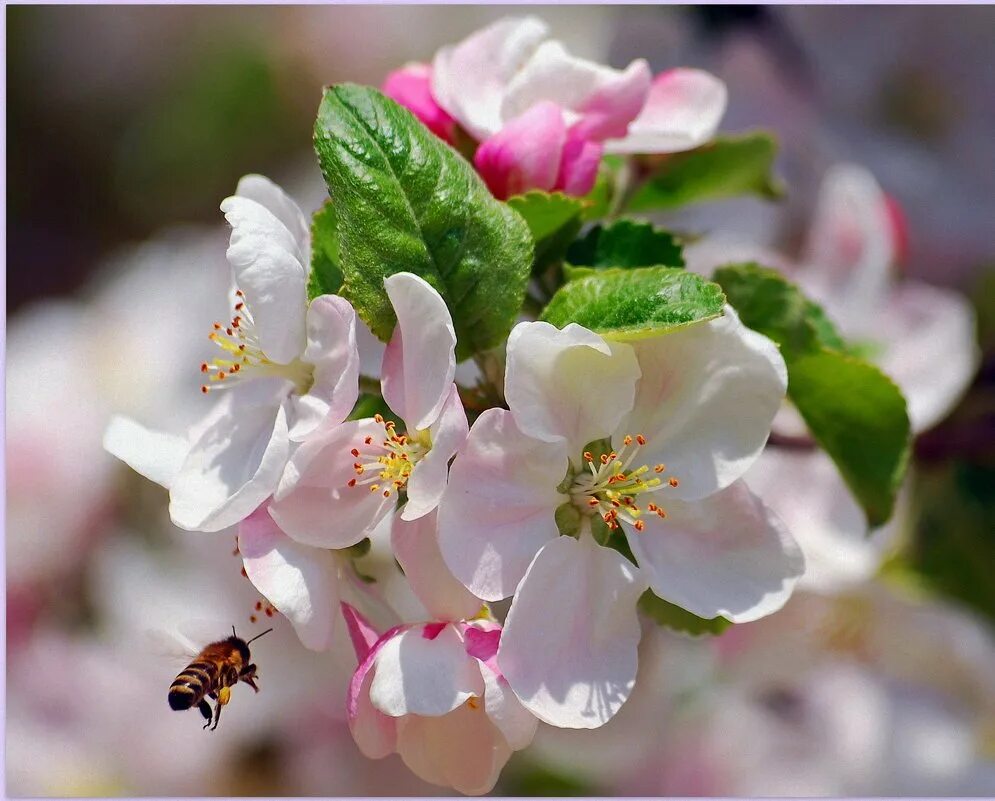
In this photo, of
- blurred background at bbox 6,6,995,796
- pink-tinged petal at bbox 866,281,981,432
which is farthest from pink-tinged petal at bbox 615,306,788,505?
pink-tinged petal at bbox 866,281,981,432

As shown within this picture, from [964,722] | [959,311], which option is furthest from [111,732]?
[959,311]

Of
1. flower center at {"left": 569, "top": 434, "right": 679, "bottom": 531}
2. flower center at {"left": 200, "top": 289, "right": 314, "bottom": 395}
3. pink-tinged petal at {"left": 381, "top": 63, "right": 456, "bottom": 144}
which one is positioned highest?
pink-tinged petal at {"left": 381, "top": 63, "right": 456, "bottom": 144}

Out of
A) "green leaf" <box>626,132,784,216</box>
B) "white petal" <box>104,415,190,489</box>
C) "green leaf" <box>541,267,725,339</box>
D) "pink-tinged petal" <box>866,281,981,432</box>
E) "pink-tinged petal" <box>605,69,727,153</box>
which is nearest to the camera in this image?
"green leaf" <box>541,267,725,339</box>

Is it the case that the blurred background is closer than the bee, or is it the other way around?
the bee

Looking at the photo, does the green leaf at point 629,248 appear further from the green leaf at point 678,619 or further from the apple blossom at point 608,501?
the green leaf at point 678,619

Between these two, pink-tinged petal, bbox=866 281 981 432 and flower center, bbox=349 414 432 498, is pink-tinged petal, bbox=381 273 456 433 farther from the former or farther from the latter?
pink-tinged petal, bbox=866 281 981 432

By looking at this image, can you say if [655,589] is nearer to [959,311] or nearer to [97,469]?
[959,311]

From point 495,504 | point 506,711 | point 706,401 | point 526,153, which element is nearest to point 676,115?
point 526,153
